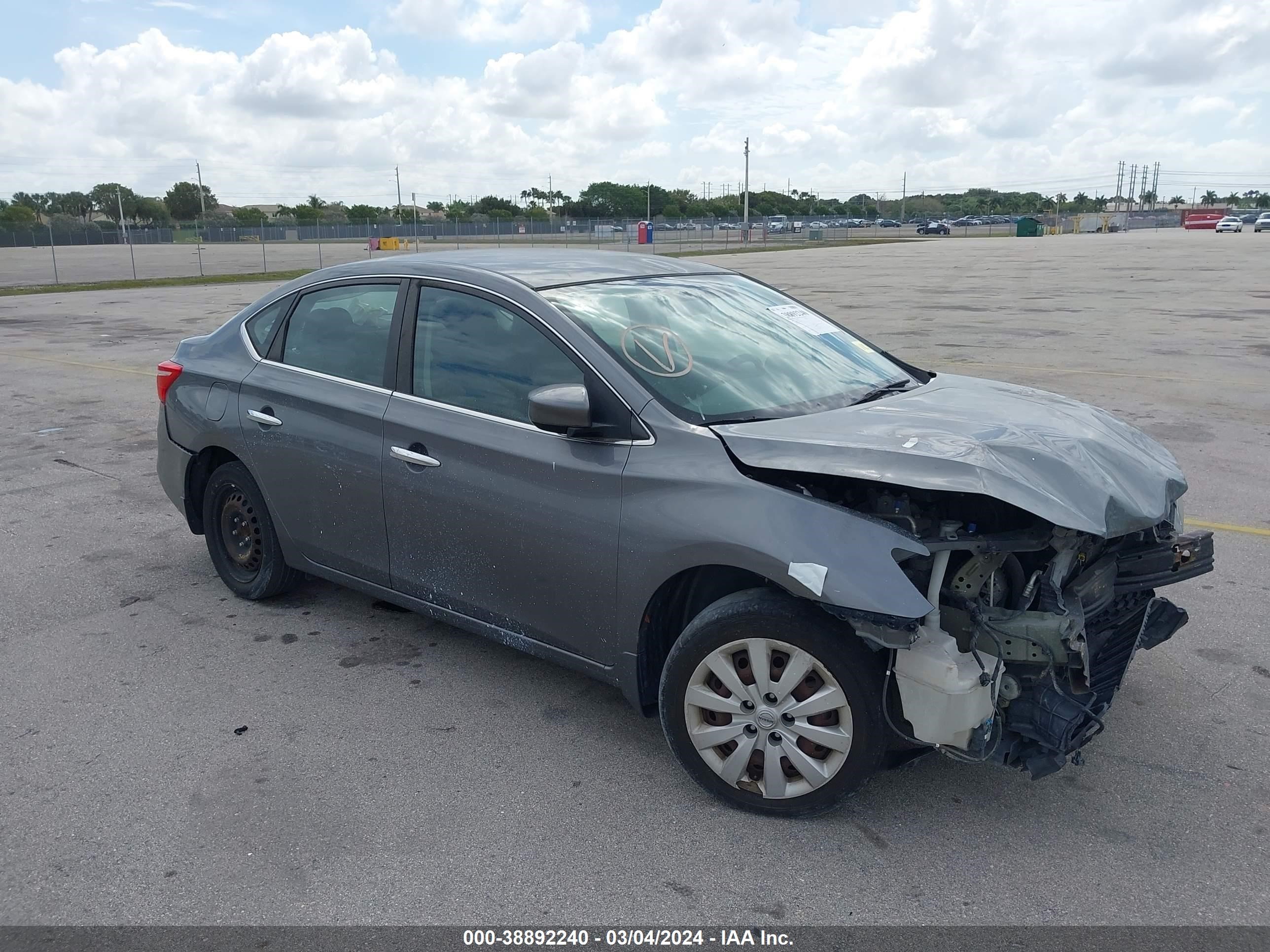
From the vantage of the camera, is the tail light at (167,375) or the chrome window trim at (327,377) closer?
the chrome window trim at (327,377)

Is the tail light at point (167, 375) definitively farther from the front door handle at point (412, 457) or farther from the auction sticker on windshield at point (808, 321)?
the auction sticker on windshield at point (808, 321)

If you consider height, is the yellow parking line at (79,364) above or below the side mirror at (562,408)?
below

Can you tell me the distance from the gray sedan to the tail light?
67 cm

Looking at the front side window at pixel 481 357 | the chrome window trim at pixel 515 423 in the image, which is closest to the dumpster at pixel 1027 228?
the front side window at pixel 481 357

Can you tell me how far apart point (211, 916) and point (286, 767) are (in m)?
0.80

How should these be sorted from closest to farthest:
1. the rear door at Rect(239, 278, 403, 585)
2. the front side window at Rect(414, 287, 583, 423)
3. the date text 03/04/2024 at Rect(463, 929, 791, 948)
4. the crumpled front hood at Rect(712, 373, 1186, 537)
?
the date text 03/04/2024 at Rect(463, 929, 791, 948) → the crumpled front hood at Rect(712, 373, 1186, 537) → the front side window at Rect(414, 287, 583, 423) → the rear door at Rect(239, 278, 403, 585)

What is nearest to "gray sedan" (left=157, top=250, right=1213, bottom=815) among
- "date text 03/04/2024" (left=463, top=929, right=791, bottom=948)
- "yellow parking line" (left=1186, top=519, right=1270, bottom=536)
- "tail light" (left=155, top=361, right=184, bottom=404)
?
"date text 03/04/2024" (left=463, top=929, right=791, bottom=948)

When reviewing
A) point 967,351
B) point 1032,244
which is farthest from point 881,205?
point 967,351

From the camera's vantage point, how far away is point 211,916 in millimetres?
2930

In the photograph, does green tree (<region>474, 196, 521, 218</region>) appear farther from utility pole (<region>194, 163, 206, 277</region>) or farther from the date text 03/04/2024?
the date text 03/04/2024

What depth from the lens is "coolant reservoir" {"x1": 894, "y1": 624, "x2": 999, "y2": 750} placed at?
9.98 ft

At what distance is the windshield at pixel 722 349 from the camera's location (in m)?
3.77

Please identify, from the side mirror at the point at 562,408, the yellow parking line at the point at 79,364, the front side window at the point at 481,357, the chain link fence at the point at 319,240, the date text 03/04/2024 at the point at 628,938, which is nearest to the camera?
the date text 03/04/2024 at the point at 628,938

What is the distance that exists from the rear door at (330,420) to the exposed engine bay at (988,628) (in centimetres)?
183
